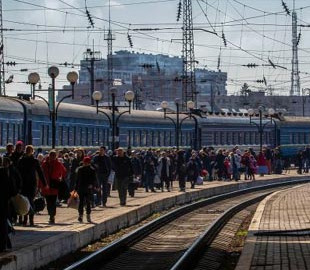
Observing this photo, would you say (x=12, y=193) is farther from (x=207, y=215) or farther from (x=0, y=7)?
(x=0, y=7)

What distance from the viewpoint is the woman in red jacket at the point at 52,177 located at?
23.0 m

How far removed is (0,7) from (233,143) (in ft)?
62.5

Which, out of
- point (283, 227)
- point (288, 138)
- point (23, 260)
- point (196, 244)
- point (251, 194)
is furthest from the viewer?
point (288, 138)

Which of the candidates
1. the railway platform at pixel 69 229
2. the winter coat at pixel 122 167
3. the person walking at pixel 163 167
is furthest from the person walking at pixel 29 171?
the person walking at pixel 163 167

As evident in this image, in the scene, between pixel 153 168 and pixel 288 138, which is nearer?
pixel 153 168

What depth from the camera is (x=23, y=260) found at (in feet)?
53.9

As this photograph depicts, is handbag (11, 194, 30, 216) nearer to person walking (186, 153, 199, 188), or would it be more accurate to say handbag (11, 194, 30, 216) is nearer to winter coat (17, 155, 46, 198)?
winter coat (17, 155, 46, 198)

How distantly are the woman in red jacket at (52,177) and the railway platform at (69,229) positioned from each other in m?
0.51

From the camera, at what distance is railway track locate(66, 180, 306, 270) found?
1838 centimetres

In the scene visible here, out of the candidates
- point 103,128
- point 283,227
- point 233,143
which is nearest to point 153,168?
point 103,128

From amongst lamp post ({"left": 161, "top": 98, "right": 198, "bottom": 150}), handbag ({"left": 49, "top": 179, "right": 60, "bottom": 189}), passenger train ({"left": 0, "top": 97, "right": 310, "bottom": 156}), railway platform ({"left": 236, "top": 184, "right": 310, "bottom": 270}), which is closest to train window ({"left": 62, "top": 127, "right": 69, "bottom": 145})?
passenger train ({"left": 0, "top": 97, "right": 310, "bottom": 156})

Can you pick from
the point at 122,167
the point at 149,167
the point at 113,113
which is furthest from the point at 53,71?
the point at 113,113

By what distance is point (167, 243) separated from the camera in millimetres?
22922

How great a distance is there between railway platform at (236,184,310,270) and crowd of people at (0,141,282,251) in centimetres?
417
